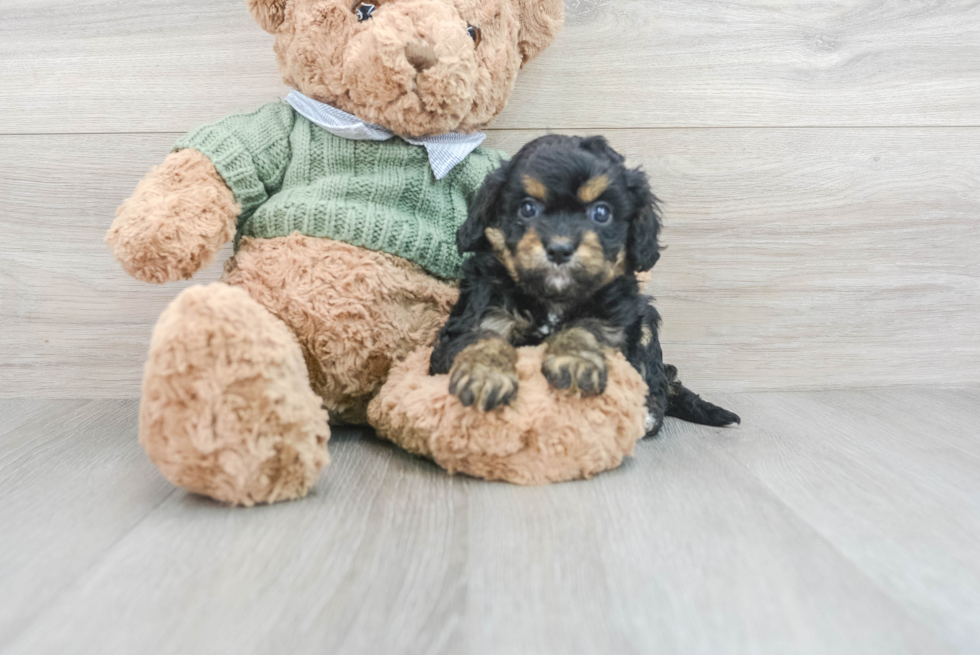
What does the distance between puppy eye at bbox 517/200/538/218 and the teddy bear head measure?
252 millimetres

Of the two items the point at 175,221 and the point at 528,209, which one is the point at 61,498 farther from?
the point at 528,209

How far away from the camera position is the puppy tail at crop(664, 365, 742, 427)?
5.23 ft

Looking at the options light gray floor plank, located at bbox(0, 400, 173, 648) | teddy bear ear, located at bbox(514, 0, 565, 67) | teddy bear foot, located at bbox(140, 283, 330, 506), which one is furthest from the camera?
teddy bear ear, located at bbox(514, 0, 565, 67)

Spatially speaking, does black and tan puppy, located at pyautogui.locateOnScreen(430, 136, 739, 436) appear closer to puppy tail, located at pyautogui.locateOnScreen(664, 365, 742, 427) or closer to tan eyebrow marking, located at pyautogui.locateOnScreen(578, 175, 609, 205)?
tan eyebrow marking, located at pyautogui.locateOnScreen(578, 175, 609, 205)

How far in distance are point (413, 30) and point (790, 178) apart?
1059 millimetres

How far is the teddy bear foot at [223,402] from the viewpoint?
0.99 m

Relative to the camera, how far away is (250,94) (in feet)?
5.64

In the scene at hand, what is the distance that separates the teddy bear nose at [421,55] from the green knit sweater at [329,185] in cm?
18

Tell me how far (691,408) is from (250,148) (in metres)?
1.06

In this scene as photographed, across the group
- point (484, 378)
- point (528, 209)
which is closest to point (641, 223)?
point (528, 209)

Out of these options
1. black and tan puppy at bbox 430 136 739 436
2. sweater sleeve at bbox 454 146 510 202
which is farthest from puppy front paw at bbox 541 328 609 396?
sweater sleeve at bbox 454 146 510 202

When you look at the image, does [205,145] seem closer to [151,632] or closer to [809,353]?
[151,632]

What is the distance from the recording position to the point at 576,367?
1.14 metres

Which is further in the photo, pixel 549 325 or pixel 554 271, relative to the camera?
pixel 549 325
